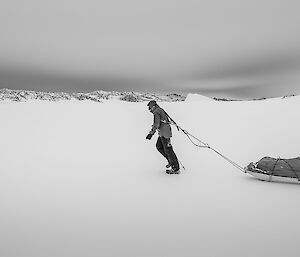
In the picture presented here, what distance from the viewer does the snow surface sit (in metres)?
3.29

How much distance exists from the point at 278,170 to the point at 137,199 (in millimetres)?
3144

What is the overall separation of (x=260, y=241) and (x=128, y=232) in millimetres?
1642

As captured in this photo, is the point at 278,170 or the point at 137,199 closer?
the point at 137,199

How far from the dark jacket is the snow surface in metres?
1.06

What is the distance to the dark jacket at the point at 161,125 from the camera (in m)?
7.10

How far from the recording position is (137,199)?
198 inches

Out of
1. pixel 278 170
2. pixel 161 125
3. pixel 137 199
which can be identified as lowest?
pixel 137 199

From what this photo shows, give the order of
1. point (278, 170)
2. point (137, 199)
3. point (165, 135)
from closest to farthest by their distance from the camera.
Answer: point (137, 199) → point (278, 170) → point (165, 135)

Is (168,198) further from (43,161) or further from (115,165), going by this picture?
(43,161)

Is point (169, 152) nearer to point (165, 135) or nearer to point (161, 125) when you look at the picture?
point (165, 135)

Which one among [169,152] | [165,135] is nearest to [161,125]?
[165,135]

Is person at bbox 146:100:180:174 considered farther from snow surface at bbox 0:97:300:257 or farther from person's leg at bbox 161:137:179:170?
snow surface at bbox 0:97:300:257

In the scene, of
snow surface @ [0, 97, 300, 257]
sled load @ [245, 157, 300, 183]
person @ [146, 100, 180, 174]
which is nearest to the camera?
snow surface @ [0, 97, 300, 257]

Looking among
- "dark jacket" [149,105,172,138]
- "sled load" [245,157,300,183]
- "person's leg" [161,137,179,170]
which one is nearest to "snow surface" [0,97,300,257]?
"sled load" [245,157,300,183]
